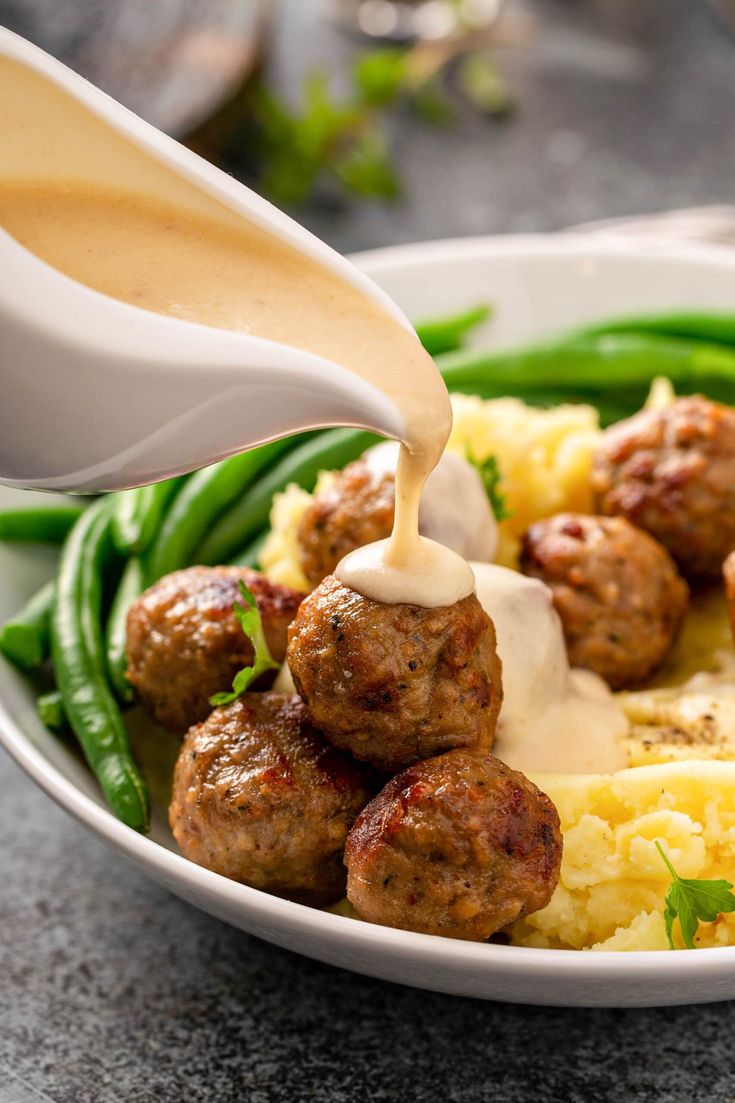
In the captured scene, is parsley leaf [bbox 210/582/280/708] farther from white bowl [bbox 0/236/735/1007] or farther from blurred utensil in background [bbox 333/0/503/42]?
blurred utensil in background [bbox 333/0/503/42]

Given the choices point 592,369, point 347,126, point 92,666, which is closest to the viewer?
point 92,666

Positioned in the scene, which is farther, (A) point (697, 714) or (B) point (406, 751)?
(A) point (697, 714)

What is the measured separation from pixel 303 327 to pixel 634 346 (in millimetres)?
2210

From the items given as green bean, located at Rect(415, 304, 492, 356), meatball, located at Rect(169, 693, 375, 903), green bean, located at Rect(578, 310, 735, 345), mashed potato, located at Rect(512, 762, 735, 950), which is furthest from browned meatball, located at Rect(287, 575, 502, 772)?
green bean, located at Rect(578, 310, 735, 345)

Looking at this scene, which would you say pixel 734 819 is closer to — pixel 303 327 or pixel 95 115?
pixel 303 327

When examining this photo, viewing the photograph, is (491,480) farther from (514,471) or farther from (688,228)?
(688,228)

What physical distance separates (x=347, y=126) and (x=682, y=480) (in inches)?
148

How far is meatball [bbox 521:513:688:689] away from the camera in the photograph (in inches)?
131

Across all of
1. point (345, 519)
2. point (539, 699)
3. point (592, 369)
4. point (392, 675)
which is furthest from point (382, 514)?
point (592, 369)

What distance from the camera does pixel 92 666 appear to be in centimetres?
338

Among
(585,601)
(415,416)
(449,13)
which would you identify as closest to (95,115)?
(415,416)

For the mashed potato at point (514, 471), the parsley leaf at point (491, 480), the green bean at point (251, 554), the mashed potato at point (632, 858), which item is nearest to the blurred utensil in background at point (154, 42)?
the green bean at point (251, 554)

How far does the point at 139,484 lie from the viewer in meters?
2.47

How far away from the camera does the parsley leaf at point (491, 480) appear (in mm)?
3615
